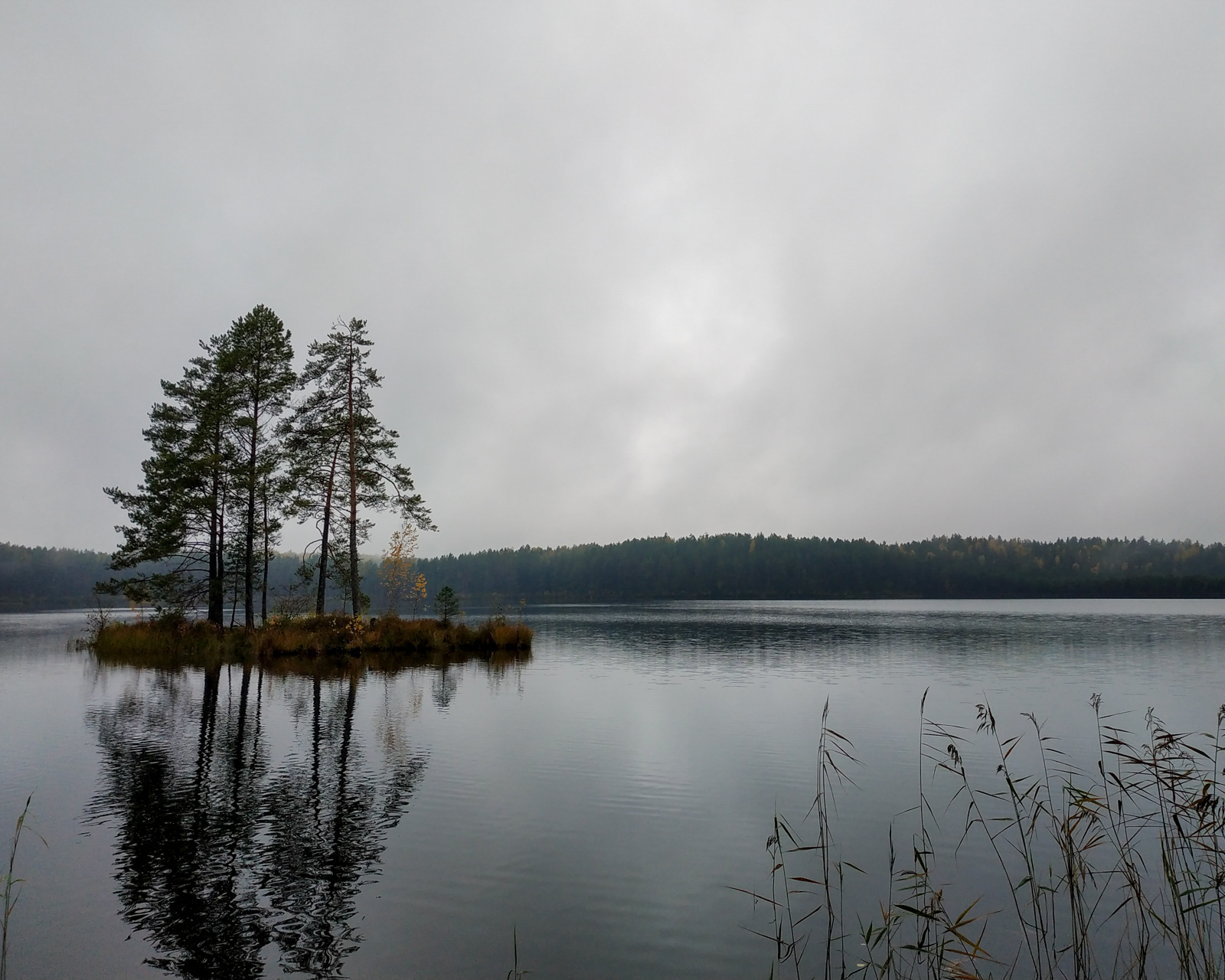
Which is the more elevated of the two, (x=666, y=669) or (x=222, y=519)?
(x=222, y=519)

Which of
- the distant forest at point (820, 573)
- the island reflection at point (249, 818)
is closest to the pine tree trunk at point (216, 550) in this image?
the island reflection at point (249, 818)

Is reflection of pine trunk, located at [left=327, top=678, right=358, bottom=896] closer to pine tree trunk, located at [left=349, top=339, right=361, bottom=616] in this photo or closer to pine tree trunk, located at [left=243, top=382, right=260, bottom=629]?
pine tree trunk, located at [left=349, top=339, right=361, bottom=616]

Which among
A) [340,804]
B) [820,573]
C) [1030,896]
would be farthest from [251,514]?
[820,573]

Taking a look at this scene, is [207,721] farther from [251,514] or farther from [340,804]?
[251,514]

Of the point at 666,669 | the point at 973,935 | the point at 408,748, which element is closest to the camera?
the point at 973,935

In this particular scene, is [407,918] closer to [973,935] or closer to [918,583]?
[973,935]

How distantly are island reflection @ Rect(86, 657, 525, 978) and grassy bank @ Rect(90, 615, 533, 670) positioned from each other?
11.3 m

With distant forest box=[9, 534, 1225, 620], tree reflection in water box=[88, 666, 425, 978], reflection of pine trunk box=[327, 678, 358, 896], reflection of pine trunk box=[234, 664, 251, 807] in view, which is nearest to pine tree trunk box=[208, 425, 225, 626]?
reflection of pine trunk box=[234, 664, 251, 807]

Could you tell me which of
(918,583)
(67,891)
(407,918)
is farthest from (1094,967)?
(918,583)

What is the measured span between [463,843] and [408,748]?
619cm

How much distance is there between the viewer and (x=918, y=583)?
18362cm

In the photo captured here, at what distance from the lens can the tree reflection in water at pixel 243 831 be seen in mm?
6387

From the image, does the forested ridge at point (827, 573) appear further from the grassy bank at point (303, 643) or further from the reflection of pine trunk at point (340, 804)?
the reflection of pine trunk at point (340, 804)

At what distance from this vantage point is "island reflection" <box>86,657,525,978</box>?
6.44 m
